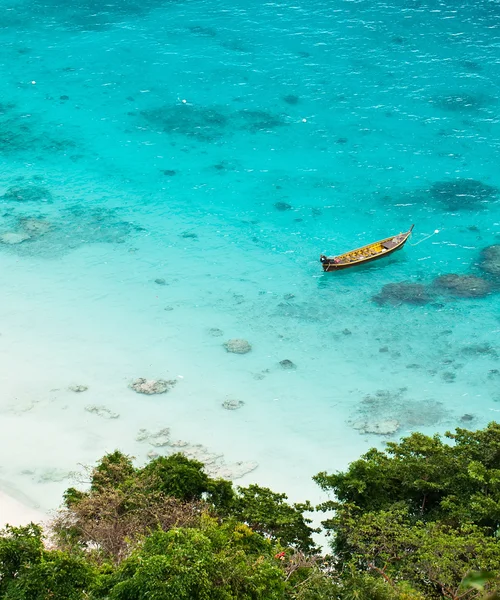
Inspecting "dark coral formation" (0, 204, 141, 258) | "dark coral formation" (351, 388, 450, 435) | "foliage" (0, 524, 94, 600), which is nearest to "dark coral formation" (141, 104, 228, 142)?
"dark coral formation" (0, 204, 141, 258)

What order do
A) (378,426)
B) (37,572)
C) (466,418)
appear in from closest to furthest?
(37,572)
(378,426)
(466,418)

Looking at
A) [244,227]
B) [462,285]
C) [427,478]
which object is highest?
[427,478]

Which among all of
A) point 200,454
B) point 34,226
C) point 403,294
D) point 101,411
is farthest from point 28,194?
point 200,454

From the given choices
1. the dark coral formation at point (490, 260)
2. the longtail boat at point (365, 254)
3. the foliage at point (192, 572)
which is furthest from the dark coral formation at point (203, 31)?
the foliage at point (192, 572)

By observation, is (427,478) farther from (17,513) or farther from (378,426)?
(17,513)

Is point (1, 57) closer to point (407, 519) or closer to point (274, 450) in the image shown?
point (274, 450)

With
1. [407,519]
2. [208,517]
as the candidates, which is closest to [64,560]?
[208,517]
